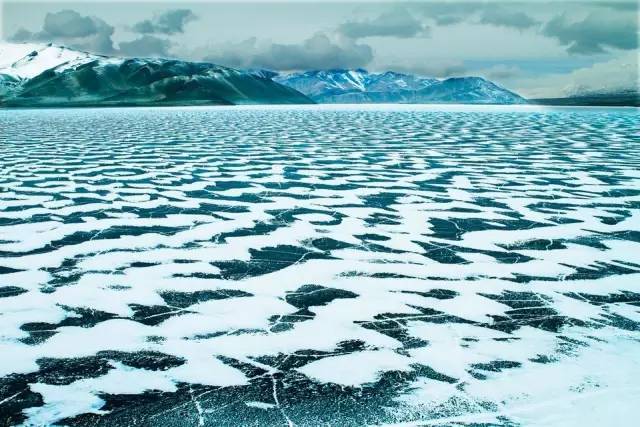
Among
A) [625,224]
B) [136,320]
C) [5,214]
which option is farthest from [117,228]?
[625,224]

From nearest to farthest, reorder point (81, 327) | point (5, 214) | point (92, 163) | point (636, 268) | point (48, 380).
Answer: point (48, 380) < point (81, 327) < point (636, 268) < point (5, 214) < point (92, 163)

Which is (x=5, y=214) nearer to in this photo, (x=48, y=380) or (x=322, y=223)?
(x=322, y=223)

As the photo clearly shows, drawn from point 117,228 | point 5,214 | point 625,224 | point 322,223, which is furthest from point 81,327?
point 625,224

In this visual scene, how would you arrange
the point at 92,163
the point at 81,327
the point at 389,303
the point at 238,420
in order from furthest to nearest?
1. the point at 92,163
2. the point at 389,303
3. the point at 81,327
4. the point at 238,420

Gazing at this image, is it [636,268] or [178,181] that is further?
[178,181]

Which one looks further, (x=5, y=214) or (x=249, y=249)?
(x=5, y=214)

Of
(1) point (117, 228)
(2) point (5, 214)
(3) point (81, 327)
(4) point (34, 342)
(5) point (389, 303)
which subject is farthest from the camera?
(2) point (5, 214)

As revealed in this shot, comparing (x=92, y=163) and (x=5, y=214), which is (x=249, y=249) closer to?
(x=5, y=214)
